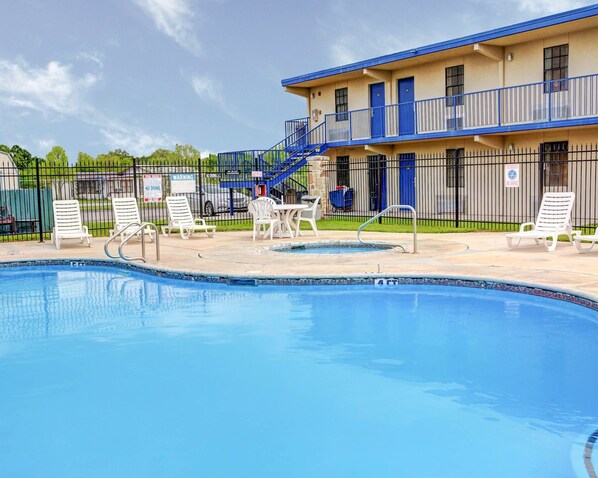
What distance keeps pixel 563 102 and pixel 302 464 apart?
1760 cm

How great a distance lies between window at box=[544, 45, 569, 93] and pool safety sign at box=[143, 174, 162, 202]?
11539mm

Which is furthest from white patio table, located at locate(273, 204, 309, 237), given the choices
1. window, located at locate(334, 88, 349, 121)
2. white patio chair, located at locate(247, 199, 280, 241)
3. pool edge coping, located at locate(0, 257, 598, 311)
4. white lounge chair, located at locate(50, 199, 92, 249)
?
window, located at locate(334, 88, 349, 121)

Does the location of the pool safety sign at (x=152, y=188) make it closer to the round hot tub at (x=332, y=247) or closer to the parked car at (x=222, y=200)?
the round hot tub at (x=332, y=247)

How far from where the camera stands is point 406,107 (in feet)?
79.3

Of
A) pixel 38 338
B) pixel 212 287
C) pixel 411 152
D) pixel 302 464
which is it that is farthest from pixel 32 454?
pixel 411 152

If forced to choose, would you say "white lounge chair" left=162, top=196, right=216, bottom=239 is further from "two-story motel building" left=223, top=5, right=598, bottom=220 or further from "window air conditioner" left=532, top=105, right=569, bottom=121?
"window air conditioner" left=532, top=105, right=569, bottom=121

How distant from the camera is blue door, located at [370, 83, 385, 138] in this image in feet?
80.8

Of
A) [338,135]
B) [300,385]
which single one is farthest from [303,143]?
[300,385]

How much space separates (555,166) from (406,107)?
6.35 m

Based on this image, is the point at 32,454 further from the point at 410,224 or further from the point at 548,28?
the point at 548,28

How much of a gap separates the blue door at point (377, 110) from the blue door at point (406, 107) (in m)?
0.79

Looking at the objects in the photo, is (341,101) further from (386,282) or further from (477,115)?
(386,282)

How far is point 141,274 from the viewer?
11.0 metres

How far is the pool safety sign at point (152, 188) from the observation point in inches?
687
